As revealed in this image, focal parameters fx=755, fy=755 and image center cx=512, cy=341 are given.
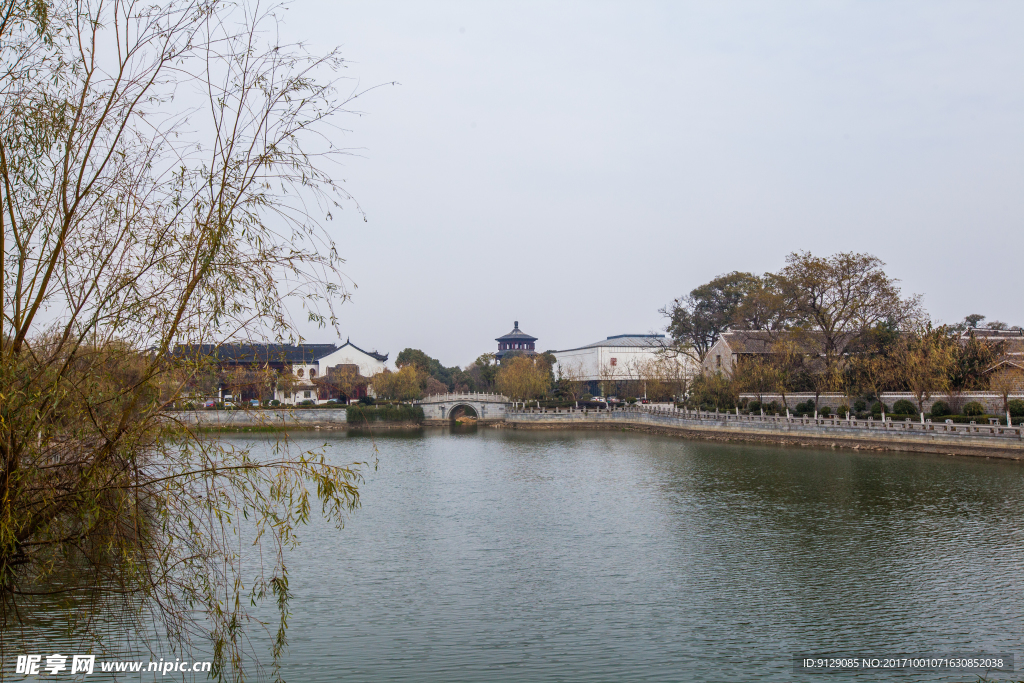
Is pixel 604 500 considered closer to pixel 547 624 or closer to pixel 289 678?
pixel 547 624

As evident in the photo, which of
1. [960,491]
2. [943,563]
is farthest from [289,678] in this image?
[960,491]

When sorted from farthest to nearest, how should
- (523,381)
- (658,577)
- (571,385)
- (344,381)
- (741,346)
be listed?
(571,385)
(344,381)
(523,381)
(741,346)
(658,577)

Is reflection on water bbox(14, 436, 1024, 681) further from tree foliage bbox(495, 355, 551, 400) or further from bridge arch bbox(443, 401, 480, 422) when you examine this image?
tree foliage bbox(495, 355, 551, 400)

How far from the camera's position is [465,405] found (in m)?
63.0

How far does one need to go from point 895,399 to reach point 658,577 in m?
28.9

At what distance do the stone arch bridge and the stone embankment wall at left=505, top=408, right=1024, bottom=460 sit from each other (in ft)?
14.3

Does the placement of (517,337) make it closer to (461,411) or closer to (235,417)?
(461,411)

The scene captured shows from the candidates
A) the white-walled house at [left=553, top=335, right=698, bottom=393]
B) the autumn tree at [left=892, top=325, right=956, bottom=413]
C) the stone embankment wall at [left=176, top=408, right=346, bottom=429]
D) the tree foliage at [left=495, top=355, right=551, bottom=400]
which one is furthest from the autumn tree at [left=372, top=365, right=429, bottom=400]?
the stone embankment wall at [left=176, top=408, right=346, bottom=429]

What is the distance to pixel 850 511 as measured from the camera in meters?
19.2

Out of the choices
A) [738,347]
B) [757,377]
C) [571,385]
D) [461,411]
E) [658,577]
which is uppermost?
[738,347]

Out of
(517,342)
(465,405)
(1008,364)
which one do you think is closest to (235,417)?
(1008,364)

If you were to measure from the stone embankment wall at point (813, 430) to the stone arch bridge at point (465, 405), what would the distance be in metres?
4.36

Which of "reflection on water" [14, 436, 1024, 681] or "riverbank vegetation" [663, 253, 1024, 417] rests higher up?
"riverbank vegetation" [663, 253, 1024, 417]

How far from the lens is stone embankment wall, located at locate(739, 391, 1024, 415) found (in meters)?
31.8
